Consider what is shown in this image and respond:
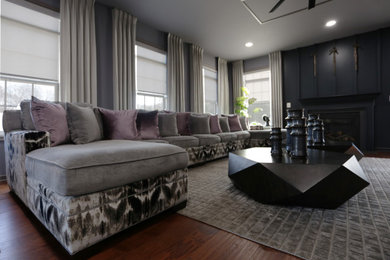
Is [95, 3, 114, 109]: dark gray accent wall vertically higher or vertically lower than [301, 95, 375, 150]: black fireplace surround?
higher

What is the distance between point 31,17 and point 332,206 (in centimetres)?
400

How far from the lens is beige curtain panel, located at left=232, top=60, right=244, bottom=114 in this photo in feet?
20.9

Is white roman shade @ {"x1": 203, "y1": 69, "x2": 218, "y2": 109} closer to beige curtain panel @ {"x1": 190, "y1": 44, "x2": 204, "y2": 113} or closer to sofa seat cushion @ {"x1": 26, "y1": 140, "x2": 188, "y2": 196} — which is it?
beige curtain panel @ {"x1": 190, "y1": 44, "x2": 204, "y2": 113}

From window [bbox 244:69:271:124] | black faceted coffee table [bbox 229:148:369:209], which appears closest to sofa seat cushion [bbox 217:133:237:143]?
black faceted coffee table [bbox 229:148:369:209]

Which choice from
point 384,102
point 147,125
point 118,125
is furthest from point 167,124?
point 384,102

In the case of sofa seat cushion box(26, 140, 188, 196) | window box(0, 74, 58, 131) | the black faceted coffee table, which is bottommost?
the black faceted coffee table

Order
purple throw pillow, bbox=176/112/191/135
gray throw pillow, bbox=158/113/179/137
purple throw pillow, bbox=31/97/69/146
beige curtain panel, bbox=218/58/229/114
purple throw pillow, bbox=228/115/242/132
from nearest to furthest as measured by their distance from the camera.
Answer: purple throw pillow, bbox=31/97/69/146 < gray throw pillow, bbox=158/113/179/137 < purple throw pillow, bbox=176/112/191/135 < purple throw pillow, bbox=228/115/242/132 < beige curtain panel, bbox=218/58/229/114

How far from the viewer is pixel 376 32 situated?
14.6ft

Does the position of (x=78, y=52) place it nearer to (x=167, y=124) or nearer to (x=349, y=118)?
(x=167, y=124)

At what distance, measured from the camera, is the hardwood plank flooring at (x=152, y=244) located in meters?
0.95

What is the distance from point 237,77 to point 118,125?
5135 mm

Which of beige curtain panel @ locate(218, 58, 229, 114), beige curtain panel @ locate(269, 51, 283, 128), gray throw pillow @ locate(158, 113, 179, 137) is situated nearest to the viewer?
gray throw pillow @ locate(158, 113, 179, 137)

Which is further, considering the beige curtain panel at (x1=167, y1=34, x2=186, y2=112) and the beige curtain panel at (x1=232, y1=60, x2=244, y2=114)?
the beige curtain panel at (x1=232, y1=60, x2=244, y2=114)

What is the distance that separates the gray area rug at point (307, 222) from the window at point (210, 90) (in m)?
4.23
